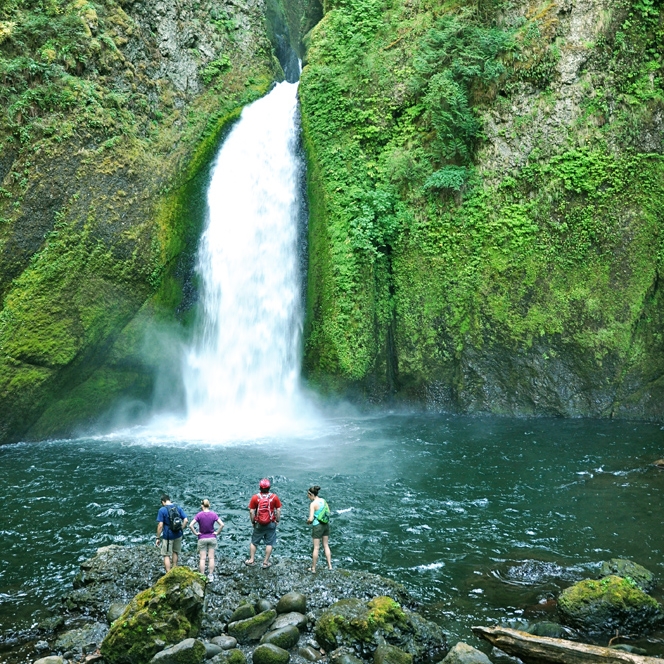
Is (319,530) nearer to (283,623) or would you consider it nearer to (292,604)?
(292,604)

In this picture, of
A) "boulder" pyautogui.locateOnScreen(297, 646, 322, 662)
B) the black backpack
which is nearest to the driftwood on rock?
"boulder" pyautogui.locateOnScreen(297, 646, 322, 662)

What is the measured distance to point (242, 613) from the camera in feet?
25.6

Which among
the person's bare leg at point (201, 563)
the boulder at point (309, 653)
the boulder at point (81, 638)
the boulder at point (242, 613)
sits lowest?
the boulder at point (309, 653)

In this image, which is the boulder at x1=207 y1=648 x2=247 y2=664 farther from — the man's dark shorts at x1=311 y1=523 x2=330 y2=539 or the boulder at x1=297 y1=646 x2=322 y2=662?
the man's dark shorts at x1=311 y1=523 x2=330 y2=539

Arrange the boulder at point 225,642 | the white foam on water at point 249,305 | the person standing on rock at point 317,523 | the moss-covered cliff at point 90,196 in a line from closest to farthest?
1. the boulder at point 225,642
2. the person standing on rock at point 317,523
3. the moss-covered cliff at point 90,196
4. the white foam on water at point 249,305

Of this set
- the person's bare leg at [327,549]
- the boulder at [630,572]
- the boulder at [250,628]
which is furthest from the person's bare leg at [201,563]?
the boulder at [630,572]

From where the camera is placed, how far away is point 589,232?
55.7 feet

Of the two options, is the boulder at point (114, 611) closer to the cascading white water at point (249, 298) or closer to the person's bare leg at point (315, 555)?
the person's bare leg at point (315, 555)

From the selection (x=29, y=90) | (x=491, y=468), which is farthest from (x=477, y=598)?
(x=29, y=90)

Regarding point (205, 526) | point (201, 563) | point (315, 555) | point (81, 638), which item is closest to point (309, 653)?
point (315, 555)

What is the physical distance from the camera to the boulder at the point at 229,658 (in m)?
6.75

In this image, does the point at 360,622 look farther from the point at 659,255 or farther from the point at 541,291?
the point at 659,255

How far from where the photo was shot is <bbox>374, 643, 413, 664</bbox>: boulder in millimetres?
6770

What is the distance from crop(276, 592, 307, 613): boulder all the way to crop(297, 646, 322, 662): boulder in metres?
0.74
